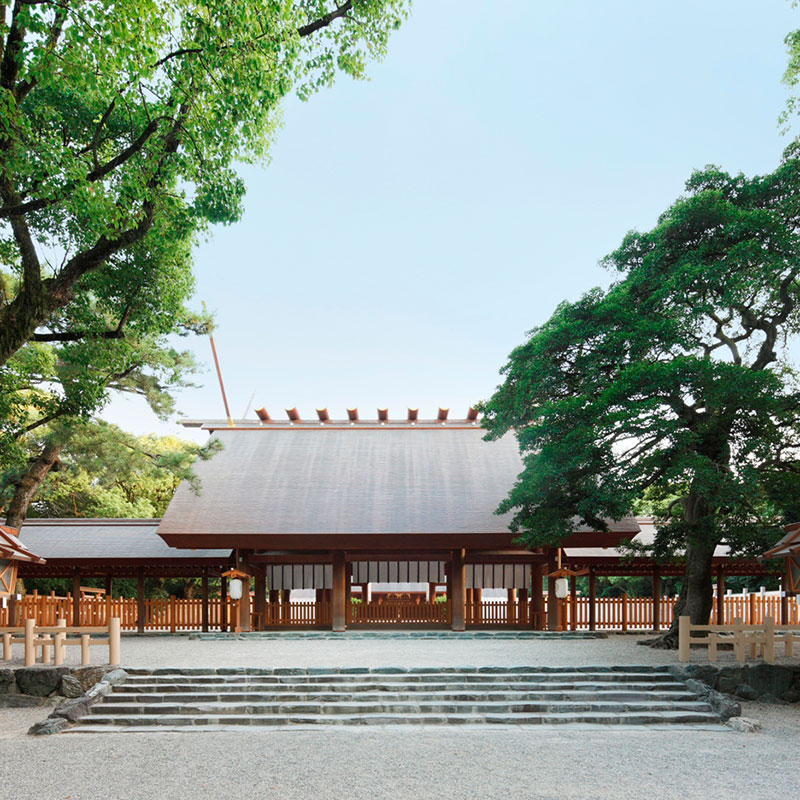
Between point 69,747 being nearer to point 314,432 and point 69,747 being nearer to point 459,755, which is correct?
point 459,755

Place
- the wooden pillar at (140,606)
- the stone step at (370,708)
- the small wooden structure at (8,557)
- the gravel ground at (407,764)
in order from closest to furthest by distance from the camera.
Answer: the gravel ground at (407,764)
the stone step at (370,708)
the small wooden structure at (8,557)
the wooden pillar at (140,606)

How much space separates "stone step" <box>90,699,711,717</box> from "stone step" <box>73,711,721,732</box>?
0.79ft

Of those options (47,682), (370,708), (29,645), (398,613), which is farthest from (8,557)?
(398,613)

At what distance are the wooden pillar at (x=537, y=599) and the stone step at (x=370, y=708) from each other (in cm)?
990

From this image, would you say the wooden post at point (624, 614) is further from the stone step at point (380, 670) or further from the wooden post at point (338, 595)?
the stone step at point (380, 670)

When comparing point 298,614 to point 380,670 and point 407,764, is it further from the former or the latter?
point 407,764

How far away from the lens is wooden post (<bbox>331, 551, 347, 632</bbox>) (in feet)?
65.9

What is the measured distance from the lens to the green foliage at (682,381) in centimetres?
1353

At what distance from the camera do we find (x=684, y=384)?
13812 mm

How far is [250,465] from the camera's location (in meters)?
23.7

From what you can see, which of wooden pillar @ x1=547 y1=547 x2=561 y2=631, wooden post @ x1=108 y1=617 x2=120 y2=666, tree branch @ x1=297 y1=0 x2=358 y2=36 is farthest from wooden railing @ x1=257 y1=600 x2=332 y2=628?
tree branch @ x1=297 y1=0 x2=358 y2=36

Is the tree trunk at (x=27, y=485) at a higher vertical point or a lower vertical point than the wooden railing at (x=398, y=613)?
higher

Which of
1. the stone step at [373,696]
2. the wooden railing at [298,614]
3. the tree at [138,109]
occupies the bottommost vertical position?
the wooden railing at [298,614]

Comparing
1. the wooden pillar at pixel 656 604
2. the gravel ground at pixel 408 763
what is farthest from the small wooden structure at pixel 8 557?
the wooden pillar at pixel 656 604
